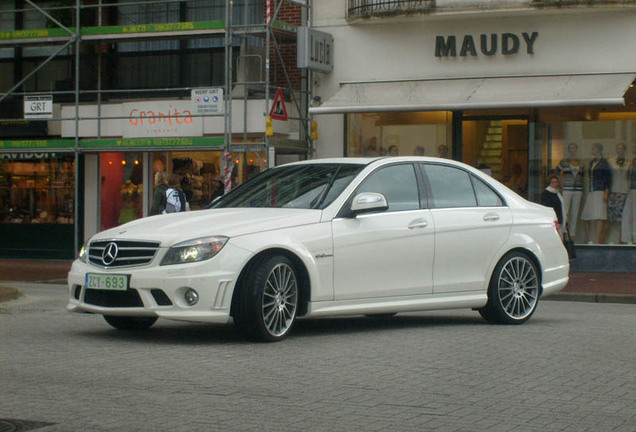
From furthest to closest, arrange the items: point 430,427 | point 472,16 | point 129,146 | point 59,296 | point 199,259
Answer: point 129,146 → point 472,16 → point 59,296 → point 199,259 → point 430,427

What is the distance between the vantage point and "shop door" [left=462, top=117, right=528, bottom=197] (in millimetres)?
22562

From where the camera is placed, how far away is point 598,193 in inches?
877

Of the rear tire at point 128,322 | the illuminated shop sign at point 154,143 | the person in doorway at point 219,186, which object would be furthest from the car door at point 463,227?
the illuminated shop sign at point 154,143

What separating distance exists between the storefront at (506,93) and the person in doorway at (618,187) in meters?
0.02

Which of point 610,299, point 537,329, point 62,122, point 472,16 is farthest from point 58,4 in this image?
point 537,329

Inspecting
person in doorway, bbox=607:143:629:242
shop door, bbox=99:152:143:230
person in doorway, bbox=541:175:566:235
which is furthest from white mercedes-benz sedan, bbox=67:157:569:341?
shop door, bbox=99:152:143:230

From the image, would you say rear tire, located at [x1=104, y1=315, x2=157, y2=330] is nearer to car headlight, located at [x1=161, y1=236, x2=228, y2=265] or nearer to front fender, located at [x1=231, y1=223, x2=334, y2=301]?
car headlight, located at [x1=161, y1=236, x2=228, y2=265]

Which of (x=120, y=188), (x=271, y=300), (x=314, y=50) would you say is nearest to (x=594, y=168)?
(x=314, y=50)

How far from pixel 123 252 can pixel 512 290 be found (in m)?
3.97

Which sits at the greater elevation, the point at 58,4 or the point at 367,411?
the point at 58,4

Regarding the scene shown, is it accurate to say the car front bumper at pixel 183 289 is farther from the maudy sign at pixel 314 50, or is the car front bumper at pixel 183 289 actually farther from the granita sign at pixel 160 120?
the granita sign at pixel 160 120

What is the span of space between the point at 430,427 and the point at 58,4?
70.2 ft

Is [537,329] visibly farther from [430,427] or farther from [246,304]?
[430,427]

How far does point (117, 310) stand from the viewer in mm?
9250
